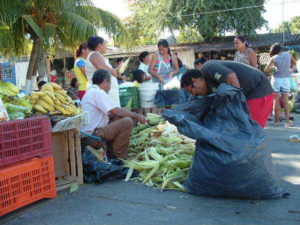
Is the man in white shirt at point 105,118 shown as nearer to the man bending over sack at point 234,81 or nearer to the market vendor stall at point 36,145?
the market vendor stall at point 36,145

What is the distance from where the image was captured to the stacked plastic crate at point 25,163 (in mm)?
2863

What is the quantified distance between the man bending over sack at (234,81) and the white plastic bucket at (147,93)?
120 inches

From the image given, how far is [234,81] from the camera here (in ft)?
11.3

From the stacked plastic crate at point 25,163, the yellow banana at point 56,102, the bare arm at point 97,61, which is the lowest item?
the stacked plastic crate at point 25,163

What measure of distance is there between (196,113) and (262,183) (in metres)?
1.01

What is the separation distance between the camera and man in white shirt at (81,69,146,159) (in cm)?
439

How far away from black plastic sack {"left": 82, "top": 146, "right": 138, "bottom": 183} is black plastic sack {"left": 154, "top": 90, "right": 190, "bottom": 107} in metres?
2.86

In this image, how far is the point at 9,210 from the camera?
9.50 feet

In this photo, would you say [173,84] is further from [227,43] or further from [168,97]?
[227,43]

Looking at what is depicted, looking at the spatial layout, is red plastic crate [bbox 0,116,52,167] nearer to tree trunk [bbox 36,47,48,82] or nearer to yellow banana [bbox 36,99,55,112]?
yellow banana [bbox 36,99,55,112]

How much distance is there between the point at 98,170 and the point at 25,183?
1.00 meters

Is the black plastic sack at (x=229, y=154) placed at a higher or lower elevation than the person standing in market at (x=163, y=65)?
lower

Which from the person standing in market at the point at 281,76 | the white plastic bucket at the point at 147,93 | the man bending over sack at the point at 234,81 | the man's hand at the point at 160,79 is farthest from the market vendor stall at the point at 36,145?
the person standing in market at the point at 281,76

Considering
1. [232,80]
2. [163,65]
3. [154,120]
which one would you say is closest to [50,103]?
[232,80]
